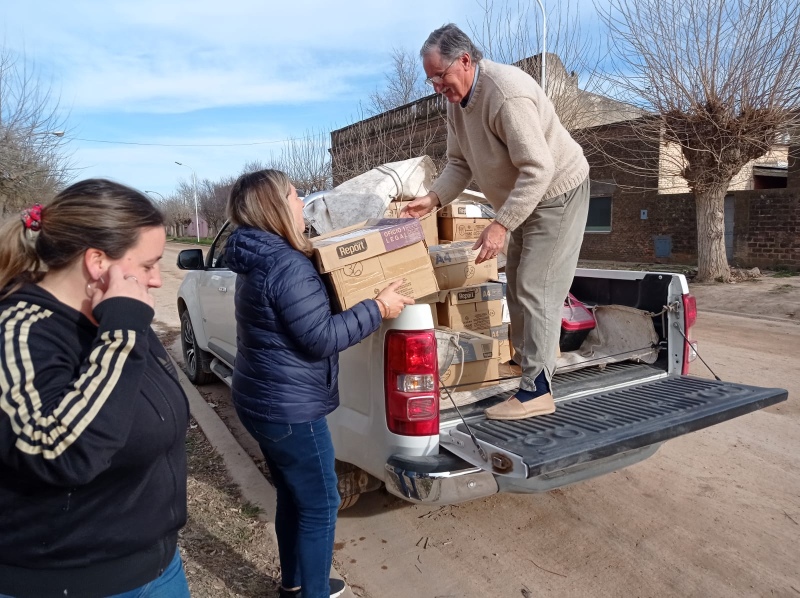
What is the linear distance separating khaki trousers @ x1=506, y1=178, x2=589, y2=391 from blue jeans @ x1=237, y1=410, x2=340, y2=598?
115 centimetres

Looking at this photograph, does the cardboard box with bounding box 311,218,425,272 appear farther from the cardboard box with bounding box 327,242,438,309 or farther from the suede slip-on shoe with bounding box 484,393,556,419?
the suede slip-on shoe with bounding box 484,393,556,419

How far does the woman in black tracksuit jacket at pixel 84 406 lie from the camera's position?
1.25 meters

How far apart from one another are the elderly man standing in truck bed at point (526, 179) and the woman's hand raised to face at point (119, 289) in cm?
188

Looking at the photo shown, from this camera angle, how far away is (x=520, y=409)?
2939 millimetres

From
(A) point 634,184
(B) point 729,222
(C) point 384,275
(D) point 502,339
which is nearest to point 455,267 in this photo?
(D) point 502,339

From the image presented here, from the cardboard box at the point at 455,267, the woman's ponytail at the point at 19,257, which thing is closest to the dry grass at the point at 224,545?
the cardboard box at the point at 455,267

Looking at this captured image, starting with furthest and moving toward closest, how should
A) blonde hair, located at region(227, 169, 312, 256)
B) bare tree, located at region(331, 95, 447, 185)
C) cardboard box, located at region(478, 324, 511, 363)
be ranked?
bare tree, located at region(331, 95, 447, 185)
cardboard box, located at region(478, 324, 511, 363)
blonde hair, located at region(227, 169, 312, 256)

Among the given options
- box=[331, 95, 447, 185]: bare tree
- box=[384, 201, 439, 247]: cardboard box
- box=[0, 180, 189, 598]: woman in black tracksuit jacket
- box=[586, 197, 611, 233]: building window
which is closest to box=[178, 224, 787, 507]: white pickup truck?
box=[0, 180, 189, 598]: woman in black tracksuit jacket

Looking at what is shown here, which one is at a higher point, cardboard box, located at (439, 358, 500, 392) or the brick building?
the brick building

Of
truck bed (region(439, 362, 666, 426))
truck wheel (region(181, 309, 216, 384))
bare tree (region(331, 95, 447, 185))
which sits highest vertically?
bare tree (region(331, 95, 447, 185))

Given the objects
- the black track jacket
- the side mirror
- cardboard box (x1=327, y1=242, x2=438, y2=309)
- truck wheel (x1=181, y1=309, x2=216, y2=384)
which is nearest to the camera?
the black track jacket

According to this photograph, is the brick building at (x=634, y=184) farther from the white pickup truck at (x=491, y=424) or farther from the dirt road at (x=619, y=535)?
the white pickup truck at (x=491, y=424)

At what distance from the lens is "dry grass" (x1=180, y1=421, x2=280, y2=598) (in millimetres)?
2846

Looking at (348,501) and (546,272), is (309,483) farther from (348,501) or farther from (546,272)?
(546,272)
